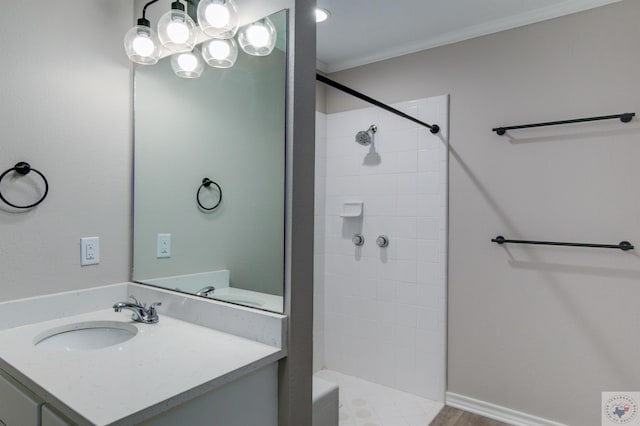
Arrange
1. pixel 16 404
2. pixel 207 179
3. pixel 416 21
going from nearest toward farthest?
pixel 16 404 < pixel 207 179 < pixel 416 21

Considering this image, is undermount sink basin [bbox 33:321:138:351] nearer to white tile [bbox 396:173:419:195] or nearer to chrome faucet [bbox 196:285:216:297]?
chrome faucet [bbox 196:285:216:297]

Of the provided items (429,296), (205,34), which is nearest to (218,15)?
(205,34)

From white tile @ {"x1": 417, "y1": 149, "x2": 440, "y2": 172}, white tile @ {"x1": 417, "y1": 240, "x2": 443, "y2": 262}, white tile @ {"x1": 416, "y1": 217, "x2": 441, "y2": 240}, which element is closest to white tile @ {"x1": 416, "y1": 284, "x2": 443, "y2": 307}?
white tile @ {"x1": 417, "y1": 240, "x2": 443, "y2": 262}

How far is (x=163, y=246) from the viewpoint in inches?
72.9

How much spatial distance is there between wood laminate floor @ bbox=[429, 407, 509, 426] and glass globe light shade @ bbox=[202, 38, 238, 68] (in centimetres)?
231

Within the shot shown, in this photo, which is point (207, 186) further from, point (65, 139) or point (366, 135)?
point (366, 135)

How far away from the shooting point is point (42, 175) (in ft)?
5.05

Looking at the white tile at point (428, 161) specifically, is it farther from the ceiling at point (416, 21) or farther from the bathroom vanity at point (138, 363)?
the bathroom vanity at point (138, 363)

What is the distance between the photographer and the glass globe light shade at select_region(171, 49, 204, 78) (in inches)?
67.0

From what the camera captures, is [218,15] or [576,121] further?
[576,121]

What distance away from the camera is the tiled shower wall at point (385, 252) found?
2.59 meters

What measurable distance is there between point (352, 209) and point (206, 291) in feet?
5.08

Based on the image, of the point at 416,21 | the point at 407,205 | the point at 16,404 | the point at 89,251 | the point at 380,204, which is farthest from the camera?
the point at 380,204

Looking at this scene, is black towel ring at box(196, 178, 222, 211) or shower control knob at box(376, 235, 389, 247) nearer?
black towel ring at box(196, 178, 222, 211)
